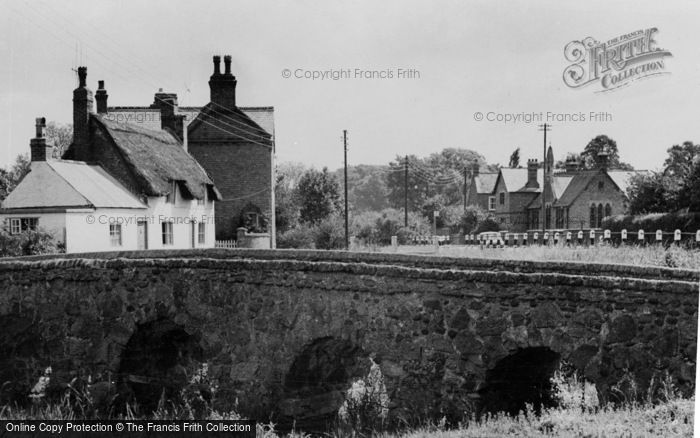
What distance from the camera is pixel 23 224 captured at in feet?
48.3

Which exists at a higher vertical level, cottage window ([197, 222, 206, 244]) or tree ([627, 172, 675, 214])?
tree ([627, 172, 675, 214])

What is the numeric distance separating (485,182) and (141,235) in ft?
142

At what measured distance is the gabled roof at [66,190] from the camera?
14102 millimetres

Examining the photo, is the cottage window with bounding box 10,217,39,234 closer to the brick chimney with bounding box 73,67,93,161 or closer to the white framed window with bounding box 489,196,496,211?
the brick chimney with bounding box 73,67,93,161

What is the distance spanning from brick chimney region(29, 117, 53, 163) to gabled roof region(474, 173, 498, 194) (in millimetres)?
43781

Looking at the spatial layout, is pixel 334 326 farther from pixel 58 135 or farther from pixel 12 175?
pixel 58 135

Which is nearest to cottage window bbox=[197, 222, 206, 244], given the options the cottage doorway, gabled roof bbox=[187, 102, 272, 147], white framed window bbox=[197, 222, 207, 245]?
white framed window bbox=[197, 222, 207, 245]

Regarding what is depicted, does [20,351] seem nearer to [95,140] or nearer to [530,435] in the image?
[95,140]

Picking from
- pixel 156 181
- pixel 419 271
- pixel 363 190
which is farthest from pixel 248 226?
pixel 363 190

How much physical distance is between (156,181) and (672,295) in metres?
9.22

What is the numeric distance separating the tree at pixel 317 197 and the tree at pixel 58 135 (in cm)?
1104

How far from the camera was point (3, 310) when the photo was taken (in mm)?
15070

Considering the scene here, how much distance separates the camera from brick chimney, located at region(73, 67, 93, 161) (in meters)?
15.9

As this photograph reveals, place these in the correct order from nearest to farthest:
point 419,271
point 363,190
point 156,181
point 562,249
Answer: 1. point 419,271
2. point 156,181
3. point 562,249
4. point 363,190
